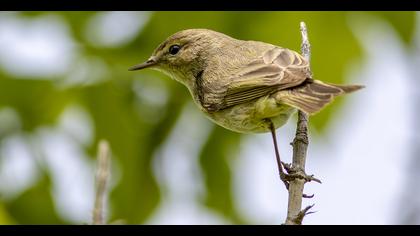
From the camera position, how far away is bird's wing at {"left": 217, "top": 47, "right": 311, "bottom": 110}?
167 inches

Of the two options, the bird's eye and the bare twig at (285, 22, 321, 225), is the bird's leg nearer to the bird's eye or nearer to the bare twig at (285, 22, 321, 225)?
the bare twig at (285, 22, 321, 225)

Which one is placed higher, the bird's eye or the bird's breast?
the bird's eye

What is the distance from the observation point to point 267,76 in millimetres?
4391

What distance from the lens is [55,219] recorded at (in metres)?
5.00

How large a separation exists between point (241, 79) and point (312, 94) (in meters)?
0.75

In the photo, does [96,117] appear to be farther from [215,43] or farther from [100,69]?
[215,43]

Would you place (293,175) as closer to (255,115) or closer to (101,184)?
(255,115)

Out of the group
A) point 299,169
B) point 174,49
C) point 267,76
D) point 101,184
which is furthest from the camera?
point 174,49

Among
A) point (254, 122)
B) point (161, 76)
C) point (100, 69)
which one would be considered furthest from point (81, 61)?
point (254, 122)

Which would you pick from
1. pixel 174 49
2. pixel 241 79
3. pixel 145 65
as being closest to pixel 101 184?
pixel 241 79

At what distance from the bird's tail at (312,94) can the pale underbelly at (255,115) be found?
10cm

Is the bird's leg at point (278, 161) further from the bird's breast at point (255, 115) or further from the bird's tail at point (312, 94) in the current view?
the bird's tail at point (312, 94)

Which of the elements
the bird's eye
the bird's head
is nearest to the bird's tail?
the bird's head
